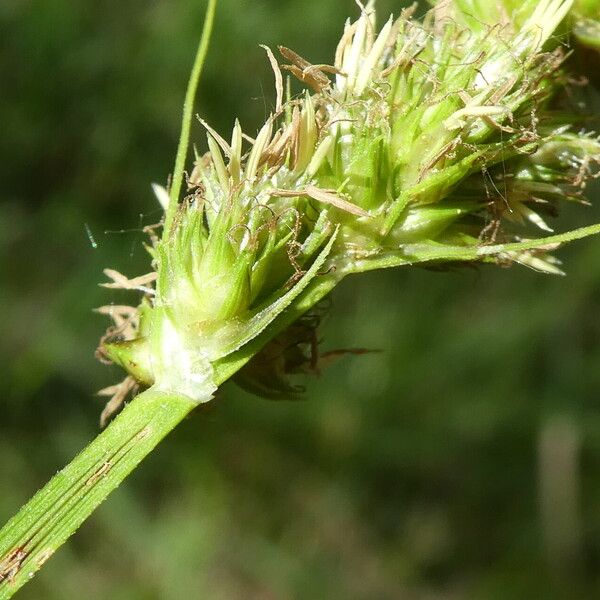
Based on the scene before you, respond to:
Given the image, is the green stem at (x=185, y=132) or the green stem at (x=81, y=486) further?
the green stem at (x=185, y=132)

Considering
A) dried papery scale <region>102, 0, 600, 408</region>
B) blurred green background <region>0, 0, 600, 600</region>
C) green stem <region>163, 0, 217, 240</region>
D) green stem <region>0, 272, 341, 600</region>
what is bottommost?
blurred green background <region>0, 0, 600, 600</region>

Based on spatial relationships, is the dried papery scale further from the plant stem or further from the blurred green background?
the blurred green background

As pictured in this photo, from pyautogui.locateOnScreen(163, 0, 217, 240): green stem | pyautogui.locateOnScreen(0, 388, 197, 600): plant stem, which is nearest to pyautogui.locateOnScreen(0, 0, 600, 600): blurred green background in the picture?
pyautogui.locateOnScreen(163, 0, 217, 240): green stem

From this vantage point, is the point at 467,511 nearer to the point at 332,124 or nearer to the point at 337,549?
the point at 337,549

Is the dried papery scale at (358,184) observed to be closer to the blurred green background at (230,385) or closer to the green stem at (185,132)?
the green stem at (185,132)

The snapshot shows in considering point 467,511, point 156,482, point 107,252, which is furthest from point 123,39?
point 467,511

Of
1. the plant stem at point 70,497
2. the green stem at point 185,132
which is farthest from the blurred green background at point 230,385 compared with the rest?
the plant stem at point 70,497

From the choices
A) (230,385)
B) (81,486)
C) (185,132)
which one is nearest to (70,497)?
(81,486)
